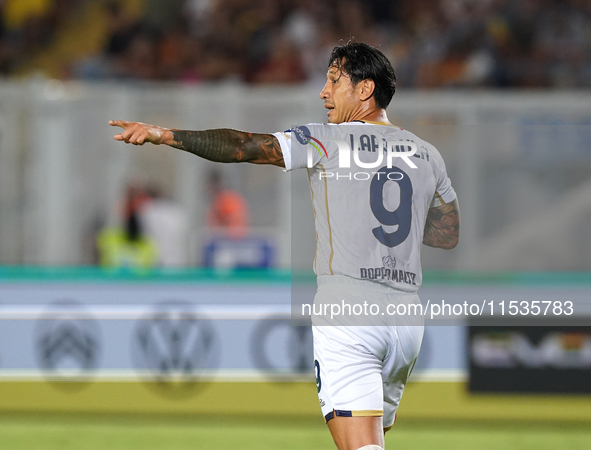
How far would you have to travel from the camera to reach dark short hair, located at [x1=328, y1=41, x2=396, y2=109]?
11.8 feet

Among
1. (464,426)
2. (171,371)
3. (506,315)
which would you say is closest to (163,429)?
(171,371)

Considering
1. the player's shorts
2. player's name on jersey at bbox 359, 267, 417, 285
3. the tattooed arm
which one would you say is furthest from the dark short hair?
the player's shorts

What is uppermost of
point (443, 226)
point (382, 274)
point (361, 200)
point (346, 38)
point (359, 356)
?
point (346, 38)

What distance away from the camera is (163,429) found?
6961 millimetres

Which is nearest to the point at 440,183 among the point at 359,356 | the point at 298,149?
the point at 298,149

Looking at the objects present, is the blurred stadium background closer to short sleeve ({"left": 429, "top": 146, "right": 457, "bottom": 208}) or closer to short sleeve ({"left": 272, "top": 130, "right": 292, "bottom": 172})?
short sleeve ({"left": 429, "top": 146, "right": 457, "bottom": 208})

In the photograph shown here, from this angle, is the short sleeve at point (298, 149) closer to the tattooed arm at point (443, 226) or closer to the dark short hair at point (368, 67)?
the dark short hair at point (368, 67)

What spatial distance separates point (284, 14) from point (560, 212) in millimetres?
4956

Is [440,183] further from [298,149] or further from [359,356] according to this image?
[359,356]

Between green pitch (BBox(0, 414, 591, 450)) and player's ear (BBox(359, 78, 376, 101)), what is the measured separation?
354 cm

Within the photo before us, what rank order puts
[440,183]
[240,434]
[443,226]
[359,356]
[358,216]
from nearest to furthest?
[359,356] → [358,216] → [440,183] → [443,226] → [240,434]

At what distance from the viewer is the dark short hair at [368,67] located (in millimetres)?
3602

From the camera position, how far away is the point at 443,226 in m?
3.95

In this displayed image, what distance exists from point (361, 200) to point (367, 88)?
1.57ft
